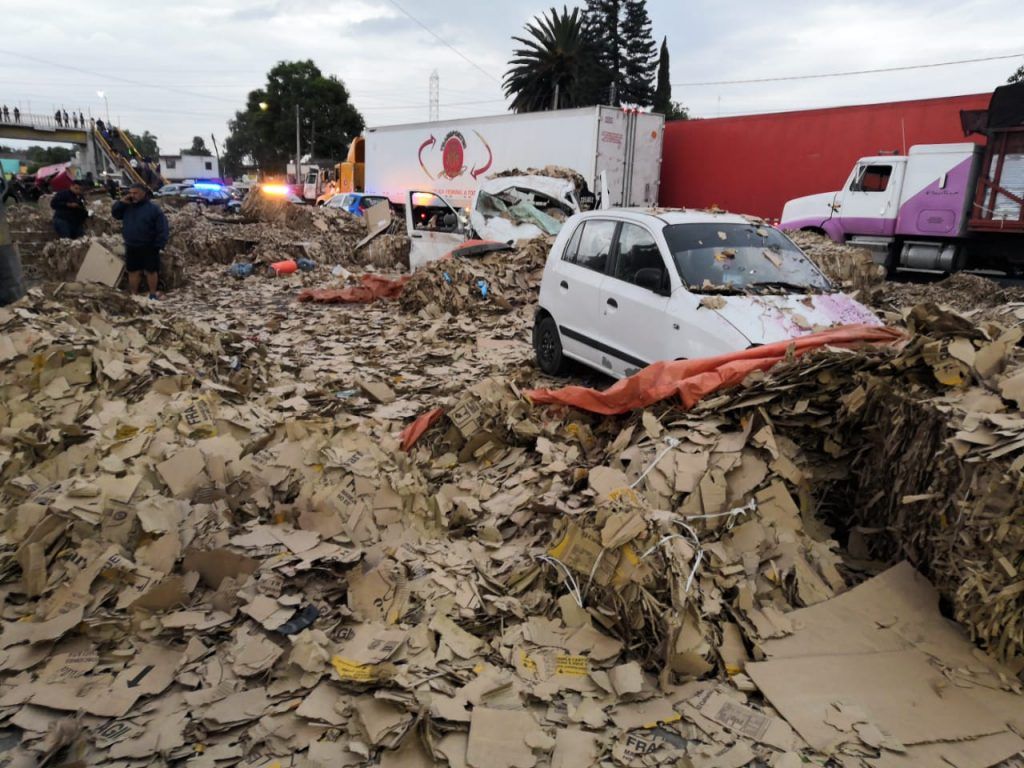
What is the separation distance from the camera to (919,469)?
11.1ft

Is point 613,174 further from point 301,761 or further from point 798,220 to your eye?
point 301,761

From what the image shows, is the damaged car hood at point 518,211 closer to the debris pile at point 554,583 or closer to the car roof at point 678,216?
the car roof at point 678,216

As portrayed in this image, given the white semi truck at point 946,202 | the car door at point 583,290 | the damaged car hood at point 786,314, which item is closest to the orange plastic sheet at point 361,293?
the car door at point 583,290

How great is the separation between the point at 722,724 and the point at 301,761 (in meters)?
1.63

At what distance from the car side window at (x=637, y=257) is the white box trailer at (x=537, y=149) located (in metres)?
11.0

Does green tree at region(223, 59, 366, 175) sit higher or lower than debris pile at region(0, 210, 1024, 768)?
higher

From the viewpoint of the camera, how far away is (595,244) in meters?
6.91

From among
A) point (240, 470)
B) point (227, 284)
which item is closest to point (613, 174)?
point (227, 284)

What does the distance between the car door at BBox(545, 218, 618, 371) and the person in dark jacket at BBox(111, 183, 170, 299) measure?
7.23 meters

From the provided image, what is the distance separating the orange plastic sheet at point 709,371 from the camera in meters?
4.35

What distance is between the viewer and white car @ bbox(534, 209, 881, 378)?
5348 millimetres

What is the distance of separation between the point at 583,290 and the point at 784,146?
14.6 metres

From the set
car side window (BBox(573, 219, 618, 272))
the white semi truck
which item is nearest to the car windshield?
car side window (BBox(573, 219, 618, 272))

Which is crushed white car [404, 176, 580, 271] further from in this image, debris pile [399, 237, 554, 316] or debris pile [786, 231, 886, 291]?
debris pile [786, 231, 886, 291]
